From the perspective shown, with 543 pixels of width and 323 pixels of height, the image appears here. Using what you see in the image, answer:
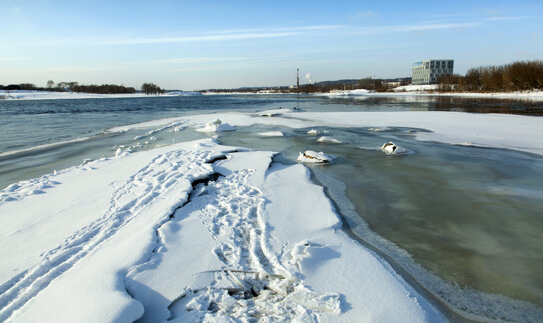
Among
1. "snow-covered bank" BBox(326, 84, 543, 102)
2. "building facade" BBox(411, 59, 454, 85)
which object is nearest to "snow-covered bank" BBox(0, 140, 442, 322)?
"snow-covered bank" BBox(326, 84, 543, 102)

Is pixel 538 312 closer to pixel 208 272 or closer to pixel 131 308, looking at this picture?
pixel 208 272

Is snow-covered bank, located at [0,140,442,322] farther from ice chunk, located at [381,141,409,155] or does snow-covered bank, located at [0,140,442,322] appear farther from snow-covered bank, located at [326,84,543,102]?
snow-covered bank, located at [326,84,543,102]

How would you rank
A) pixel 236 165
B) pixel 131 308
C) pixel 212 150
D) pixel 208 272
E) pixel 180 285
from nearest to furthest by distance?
pixel 131 308 → pixel 180 285 → pixel 208 272 → pixel 236 165 → pixel 212 150

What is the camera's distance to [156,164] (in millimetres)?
7066

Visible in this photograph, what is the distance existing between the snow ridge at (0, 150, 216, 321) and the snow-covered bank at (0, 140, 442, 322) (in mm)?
18

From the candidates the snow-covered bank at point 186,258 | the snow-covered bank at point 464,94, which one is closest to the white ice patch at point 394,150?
the snow-covered bank at point 186,258

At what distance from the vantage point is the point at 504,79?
53.3m

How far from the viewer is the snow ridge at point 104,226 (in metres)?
2.64

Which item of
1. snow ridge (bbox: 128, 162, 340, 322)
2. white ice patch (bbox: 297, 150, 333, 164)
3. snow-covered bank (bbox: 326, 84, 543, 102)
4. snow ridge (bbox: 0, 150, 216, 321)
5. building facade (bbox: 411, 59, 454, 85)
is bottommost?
snow ridge (bbox: 128, 162, 340, 322)

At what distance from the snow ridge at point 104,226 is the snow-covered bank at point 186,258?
18 millimetres

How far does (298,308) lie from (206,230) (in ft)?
5.76

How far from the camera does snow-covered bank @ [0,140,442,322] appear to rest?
2.37 metres

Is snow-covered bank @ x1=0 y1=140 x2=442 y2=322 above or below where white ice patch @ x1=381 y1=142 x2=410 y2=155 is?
below

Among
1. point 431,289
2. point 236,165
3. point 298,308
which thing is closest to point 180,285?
point 298,308
